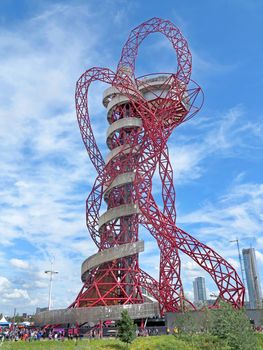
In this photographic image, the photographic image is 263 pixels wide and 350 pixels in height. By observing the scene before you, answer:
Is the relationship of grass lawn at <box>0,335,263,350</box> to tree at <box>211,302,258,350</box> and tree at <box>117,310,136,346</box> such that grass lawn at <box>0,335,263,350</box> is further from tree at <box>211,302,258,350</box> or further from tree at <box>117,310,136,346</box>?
tree at <box>211,302,258,350</box>

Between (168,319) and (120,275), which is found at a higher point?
(120,275)

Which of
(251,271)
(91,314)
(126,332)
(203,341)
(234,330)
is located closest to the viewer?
(234,330)

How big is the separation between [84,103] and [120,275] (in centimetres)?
2345

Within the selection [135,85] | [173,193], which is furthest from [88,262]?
[135,85]

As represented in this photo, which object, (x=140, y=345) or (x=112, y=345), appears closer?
(x=112, y=345)

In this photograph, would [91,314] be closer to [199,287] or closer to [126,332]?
[126,332]

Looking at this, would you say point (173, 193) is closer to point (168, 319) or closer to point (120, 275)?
point (120, 275)

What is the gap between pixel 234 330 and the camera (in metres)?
22.4

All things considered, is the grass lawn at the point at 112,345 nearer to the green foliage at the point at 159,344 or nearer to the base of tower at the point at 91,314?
the green foliage at the point at 159,344

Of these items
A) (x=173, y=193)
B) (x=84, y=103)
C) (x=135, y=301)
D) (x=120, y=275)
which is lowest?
(x=135, y=301)

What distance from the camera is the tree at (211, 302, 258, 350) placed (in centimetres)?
2189

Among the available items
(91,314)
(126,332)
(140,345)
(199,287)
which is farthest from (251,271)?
(126,332)

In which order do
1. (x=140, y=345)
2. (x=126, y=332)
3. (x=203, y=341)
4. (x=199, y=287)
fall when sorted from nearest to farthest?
(x=126, y=332) → (x=140, y=345) → (x=203, y=341) → (x=199, y=287)

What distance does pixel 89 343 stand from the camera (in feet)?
93.1
